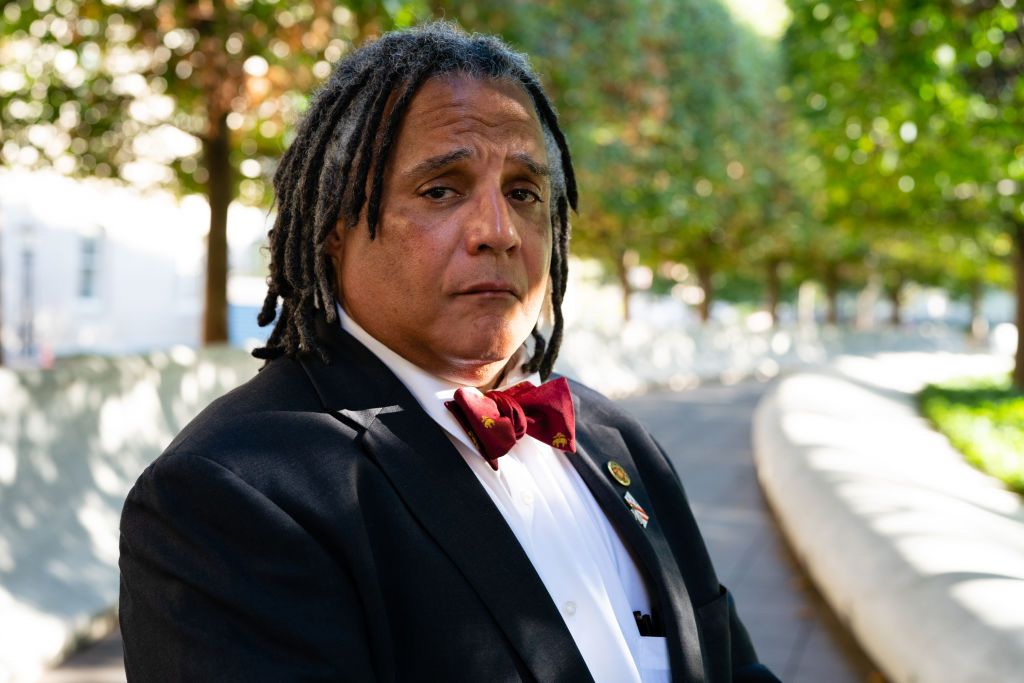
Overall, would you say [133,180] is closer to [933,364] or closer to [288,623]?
[288,623]

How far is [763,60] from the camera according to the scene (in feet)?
95.2

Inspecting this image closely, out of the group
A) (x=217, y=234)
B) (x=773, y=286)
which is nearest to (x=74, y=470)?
(x=217, y=234)

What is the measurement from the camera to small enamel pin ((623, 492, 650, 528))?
197 centimetres

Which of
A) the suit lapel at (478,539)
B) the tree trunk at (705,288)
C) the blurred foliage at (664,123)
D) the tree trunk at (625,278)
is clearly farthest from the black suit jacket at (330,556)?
the tree trunk at (705,288)

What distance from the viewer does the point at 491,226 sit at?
5.82 feet

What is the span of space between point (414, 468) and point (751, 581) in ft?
18.6

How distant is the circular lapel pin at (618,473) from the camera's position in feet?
6.70

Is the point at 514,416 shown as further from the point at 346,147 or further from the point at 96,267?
the point at 96,267

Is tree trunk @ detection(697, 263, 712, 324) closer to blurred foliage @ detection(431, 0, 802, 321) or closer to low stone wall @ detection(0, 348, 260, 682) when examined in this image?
blurred foliage @ detection(431, 0, 802, 321)

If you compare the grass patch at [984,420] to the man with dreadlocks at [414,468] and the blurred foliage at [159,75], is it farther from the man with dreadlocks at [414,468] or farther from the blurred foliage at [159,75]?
the man with dreadlocks at [414,468]

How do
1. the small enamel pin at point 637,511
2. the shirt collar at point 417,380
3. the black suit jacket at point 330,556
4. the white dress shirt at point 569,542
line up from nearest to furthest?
the black suit jacket at point 330,556
the white dress shirt at point 569,542
the shirt collar at point 417,380
the small enamel pin at point 637,511

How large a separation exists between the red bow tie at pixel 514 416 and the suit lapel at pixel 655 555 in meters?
0.10

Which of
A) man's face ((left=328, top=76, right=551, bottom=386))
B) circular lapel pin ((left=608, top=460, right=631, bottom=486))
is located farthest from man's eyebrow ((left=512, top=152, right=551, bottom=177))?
circular lapel pin ((left=608, top=460, right=631, bottom=486))

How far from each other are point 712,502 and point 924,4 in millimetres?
4691
